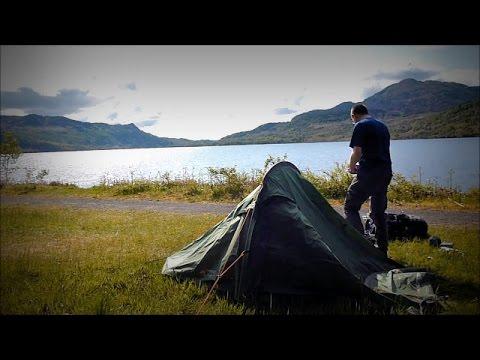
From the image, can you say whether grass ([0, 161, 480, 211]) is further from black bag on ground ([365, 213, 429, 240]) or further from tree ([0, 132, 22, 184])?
black bag on ground ([365, 213, 429, 240])

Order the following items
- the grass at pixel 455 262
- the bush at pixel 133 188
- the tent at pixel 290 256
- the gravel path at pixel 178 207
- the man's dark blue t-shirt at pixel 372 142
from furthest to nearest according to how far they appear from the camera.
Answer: the bush at pixel 133 188, the gravel path at pixel 178 207, the man's dark blue t-shirt at pixel 372 142, the grass at pixel 455 262, the tent at pixel 290 256

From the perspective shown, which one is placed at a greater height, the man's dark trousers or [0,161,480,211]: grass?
the man's dark trousers

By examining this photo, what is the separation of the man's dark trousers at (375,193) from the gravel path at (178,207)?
197 inches

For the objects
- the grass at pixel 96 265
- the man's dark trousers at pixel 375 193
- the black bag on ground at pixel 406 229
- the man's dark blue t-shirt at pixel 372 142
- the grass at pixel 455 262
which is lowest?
the grass at pixel 96 265

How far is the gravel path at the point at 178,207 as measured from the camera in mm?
10523

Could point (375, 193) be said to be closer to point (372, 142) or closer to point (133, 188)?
point (372, 142)

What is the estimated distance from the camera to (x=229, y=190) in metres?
16.3

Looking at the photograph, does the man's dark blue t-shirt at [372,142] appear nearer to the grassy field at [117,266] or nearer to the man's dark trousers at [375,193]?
the man's dark trousers at [375,193]

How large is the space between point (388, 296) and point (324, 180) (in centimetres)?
1109

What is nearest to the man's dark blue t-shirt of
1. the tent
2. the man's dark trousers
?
the man's dark trousers

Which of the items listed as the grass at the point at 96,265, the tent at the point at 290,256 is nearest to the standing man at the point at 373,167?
the tent at the point at 290,256

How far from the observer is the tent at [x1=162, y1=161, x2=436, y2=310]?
4.59 metres

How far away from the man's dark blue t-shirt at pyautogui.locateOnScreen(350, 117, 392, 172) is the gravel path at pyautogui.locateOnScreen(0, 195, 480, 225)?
17.6ft
